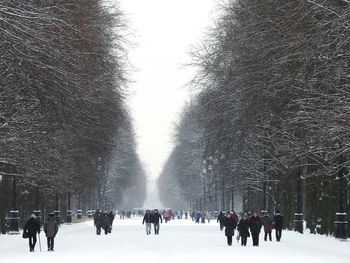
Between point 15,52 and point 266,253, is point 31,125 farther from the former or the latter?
point 266,253

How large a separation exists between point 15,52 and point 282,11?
33.3ft

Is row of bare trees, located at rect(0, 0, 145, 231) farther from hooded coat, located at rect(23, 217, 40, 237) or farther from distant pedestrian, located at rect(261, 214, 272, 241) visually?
distant pedestrian, located at rect(261, 214, 272, 241)

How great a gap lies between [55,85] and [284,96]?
9392mm

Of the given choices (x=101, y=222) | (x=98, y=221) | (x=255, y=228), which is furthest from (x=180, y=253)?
(x=101, y=222)

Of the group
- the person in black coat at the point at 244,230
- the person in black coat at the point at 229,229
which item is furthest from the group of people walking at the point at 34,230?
the person in black coat at the point at 244,230

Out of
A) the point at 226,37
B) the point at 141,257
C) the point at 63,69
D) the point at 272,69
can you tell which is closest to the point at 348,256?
the point at 141,257

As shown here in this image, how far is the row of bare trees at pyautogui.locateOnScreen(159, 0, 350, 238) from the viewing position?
27.3 metres

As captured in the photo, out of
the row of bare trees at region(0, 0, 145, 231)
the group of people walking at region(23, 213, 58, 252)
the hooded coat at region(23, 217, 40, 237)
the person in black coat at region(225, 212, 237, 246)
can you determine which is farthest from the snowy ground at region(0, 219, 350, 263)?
the row of bare trees at region(0, 0, 145, 231)

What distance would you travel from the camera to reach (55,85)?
30766 mm

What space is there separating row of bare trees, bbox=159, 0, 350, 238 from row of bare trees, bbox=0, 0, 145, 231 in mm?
5056

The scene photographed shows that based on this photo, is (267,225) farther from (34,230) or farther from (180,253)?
(34,230)

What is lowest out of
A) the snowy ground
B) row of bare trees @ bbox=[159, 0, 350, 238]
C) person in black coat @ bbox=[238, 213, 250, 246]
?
the snowy ground

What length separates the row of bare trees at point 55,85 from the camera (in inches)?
1037

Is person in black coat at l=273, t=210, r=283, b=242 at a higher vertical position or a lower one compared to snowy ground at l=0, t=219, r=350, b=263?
higher
